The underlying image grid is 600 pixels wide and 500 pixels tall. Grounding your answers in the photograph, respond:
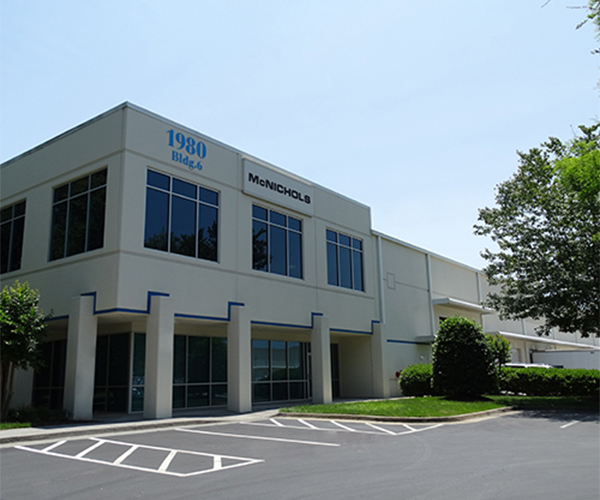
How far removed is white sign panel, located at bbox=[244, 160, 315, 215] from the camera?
21781 mm

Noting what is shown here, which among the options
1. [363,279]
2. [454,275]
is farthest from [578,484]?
[454,275]

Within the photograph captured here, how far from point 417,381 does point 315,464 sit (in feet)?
57.5

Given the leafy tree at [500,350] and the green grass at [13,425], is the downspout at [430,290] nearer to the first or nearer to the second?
the leafy tree at [500,350]

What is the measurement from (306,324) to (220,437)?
10808 mm

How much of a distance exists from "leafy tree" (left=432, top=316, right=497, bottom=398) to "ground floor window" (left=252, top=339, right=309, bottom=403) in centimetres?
609

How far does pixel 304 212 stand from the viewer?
2436 centimetres

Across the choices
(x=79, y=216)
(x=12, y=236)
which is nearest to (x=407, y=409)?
(x=79, y=216)

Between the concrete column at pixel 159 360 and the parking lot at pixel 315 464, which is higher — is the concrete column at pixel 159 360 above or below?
above

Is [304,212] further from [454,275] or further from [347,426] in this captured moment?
[454,275]

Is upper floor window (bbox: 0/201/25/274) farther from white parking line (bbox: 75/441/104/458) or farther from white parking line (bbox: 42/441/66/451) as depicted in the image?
white parking line (bbox: 75/441/104/458)

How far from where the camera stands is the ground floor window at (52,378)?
20703 millimetres

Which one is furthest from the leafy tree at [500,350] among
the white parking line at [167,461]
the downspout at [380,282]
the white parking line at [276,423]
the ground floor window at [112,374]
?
the white parking line at [167,461]

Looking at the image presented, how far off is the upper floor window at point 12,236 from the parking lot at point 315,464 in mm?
11193

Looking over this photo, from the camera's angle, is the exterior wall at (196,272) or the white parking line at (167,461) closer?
the white parking line at (167,461)
